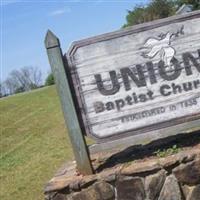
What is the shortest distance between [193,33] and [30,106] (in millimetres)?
17123

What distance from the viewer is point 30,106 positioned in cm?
2195

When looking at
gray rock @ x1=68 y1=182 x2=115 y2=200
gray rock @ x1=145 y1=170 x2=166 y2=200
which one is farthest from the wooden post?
gray rock @ x1=145 y1=170 x2=166 y2=200

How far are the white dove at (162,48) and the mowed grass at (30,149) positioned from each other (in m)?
2.74

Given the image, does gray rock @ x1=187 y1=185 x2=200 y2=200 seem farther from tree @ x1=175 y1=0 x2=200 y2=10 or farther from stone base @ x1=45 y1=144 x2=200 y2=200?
tree @ x1=175 y1=0 x2=200 y2=10

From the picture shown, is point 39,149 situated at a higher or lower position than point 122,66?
lower

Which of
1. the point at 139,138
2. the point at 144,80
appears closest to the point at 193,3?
the point at 144,80

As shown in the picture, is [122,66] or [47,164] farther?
[47,164]

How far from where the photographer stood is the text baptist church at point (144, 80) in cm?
525

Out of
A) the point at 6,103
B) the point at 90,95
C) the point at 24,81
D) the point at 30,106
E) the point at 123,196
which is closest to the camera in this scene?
the point at 123,196

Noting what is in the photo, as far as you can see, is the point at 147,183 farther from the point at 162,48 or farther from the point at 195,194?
the point at 162,48

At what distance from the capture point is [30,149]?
11.6m

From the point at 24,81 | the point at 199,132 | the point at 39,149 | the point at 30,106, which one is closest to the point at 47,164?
the point at 39,149

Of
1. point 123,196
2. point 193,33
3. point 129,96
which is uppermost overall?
point 193,33

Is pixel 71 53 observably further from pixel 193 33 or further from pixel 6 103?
pixel 6 103
